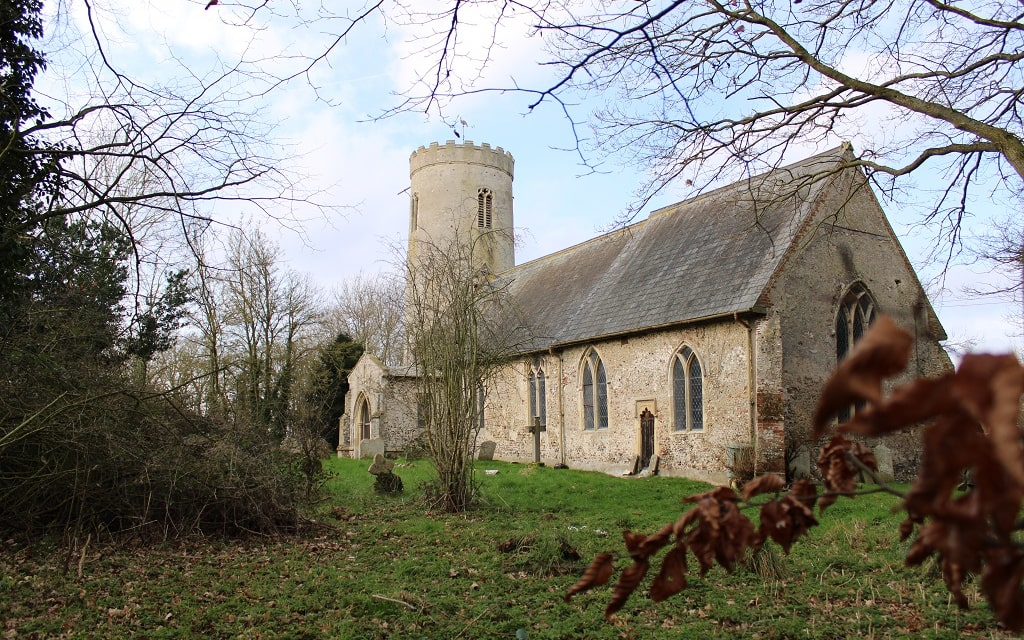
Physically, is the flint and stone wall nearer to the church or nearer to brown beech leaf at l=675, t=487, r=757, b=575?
the church

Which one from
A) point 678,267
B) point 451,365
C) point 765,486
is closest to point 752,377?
point 678,267

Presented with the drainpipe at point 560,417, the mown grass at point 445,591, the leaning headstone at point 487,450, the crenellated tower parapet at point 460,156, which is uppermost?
the crenellated tower parapet at point 460,156

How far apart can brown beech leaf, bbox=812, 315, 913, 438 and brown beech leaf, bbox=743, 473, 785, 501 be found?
1.00 m

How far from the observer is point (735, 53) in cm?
898

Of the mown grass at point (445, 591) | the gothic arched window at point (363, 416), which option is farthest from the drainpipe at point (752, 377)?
the gothic arched window at point (363, 416)

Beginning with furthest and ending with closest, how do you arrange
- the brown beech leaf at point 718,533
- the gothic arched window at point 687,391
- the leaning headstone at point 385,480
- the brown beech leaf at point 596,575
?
the gothic arched window at point 687,391
the leaning headstone at point 385,480
the brown beech leaf at point 596,575
the brown beech leaf at point 718,533

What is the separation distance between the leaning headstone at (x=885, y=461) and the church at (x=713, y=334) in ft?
0.56

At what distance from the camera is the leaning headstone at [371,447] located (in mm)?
25188

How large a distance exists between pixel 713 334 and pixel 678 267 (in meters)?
3.55

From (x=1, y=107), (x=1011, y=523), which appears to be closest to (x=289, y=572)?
(x=1, y=107)

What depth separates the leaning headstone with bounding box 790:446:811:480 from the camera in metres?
16.5

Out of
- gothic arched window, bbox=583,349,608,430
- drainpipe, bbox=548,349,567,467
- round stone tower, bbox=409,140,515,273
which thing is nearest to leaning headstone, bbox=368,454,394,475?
gothic arched window, bbox=583,349,608,430

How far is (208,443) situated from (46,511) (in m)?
2.26

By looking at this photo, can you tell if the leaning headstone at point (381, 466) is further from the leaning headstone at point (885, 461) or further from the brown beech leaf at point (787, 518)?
the brown beech leaf at point (787, 518)
